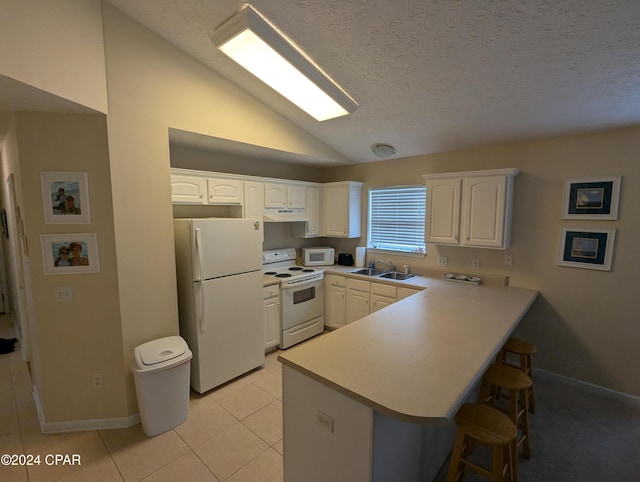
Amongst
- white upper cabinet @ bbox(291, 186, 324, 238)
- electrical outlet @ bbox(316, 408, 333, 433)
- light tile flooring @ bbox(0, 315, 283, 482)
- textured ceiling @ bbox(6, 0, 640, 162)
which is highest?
textured ceiling @ bbox(6, 0, 640, 162)

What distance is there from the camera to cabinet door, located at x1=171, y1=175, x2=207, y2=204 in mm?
2842

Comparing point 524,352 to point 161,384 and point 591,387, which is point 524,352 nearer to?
point 591,387

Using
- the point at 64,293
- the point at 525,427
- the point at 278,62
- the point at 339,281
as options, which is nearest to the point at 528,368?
the point at 525,427

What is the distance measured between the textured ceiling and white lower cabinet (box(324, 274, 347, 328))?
80.5 inches

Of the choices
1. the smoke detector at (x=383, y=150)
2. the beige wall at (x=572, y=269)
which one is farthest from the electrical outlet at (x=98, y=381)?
the beige wall at (x=572, y=269)

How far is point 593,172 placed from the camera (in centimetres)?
266

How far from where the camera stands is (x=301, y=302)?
3703 millimetres

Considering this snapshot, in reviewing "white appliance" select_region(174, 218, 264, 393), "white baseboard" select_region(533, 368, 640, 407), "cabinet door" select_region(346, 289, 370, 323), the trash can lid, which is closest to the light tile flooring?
"white appliance" select_region(174, 218, 264, 393)

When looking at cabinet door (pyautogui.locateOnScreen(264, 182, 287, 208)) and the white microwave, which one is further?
the white microwave

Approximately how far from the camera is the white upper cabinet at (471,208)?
2.91 metres

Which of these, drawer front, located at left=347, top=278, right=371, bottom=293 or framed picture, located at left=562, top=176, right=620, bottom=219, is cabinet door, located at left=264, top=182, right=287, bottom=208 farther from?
framed picture, located at left=562, top=176, right=620, bottom=219

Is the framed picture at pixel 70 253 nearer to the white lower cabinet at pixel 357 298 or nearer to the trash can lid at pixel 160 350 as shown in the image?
the trash can lid at pixel 160 350

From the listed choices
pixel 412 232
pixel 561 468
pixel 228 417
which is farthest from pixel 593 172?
pixel 228 417

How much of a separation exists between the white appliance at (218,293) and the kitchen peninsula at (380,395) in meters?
1.33
